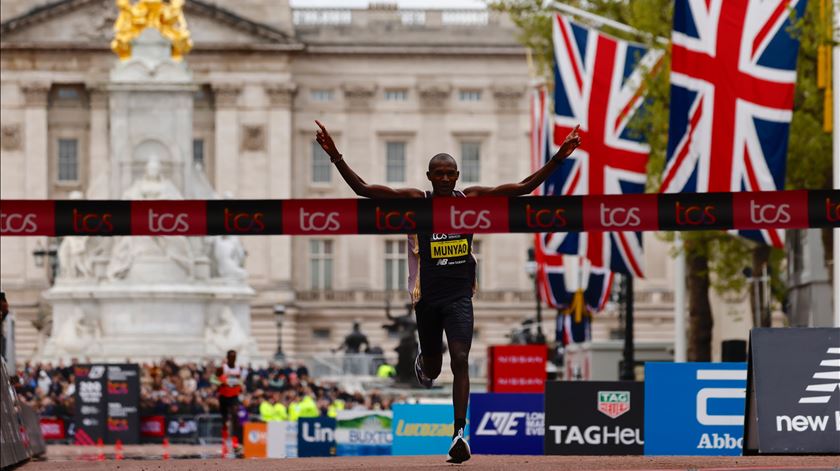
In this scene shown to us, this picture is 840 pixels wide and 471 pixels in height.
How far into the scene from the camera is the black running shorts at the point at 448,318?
53.7 feet

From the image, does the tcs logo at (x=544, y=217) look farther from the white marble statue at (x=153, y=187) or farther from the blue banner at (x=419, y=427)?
the white marble statue at (x=153, y=187)

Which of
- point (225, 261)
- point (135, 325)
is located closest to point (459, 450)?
point (135, 325)

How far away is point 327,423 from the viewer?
3303cm

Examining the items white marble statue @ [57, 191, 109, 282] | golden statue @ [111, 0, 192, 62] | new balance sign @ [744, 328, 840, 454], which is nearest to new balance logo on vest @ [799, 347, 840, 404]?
new balance sign @ [744, 328, 840, 454]

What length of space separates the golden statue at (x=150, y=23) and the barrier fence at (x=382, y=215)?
4285 centimetres

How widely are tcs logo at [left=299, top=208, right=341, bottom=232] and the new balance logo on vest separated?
12.7 feet

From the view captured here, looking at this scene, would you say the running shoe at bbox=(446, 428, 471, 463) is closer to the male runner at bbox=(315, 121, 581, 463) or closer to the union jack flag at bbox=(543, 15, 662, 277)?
the male runner at bbox=(315, 121, 581, 463)

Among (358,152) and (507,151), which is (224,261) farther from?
(507,151)

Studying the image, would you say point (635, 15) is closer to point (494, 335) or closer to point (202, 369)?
point (202, 369)

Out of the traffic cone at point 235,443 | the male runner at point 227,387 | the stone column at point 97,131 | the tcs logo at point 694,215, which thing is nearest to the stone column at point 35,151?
the stone column at point 97,131

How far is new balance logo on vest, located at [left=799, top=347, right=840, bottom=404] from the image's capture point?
1692cm

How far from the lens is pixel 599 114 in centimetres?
3859

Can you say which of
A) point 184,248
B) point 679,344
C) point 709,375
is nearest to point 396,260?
point 184,248

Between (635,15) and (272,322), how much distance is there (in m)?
69.1
